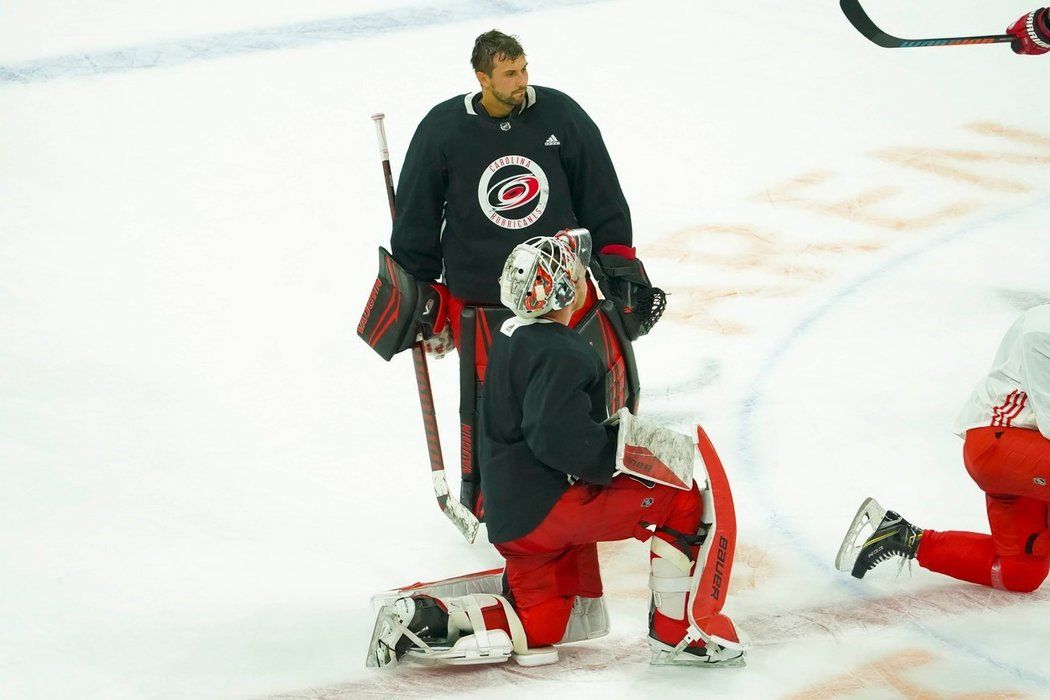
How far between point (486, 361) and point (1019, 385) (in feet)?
4.60

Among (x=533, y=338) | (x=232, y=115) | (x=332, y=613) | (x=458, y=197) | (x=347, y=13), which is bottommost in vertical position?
(x=332, y=613)

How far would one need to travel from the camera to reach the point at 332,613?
340 cm

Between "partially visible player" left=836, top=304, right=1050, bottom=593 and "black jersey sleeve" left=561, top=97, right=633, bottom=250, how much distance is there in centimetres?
103

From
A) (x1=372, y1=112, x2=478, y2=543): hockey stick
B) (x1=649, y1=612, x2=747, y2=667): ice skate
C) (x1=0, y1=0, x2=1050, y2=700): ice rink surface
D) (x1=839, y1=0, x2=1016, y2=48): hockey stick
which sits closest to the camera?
(x1=649, y1=612, x2=747, y2=667): ice skate

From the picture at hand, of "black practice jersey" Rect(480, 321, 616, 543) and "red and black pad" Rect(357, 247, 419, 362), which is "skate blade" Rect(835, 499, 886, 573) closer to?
"black practice jersey" Rect(480, 321, 616, 543)

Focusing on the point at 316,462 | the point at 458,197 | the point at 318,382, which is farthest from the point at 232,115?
the point at 458,197

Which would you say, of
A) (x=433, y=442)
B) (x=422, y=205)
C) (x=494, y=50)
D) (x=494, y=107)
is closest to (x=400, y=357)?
(x=433, y=442)

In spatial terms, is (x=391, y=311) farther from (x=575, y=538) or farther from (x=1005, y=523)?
(x=1005, y=523)

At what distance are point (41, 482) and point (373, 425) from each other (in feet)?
3.54

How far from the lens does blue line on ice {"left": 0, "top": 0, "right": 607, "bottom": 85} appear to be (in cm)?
652

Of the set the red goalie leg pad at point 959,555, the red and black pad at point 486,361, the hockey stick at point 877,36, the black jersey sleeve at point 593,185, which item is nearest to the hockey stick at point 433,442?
the red and black pad at point 486,361

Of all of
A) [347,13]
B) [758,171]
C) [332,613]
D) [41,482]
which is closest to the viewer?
[332,613]

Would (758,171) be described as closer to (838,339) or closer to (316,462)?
(838,339)

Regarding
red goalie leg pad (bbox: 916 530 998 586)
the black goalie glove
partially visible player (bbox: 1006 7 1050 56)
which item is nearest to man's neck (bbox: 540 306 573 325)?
the black goalie glove
